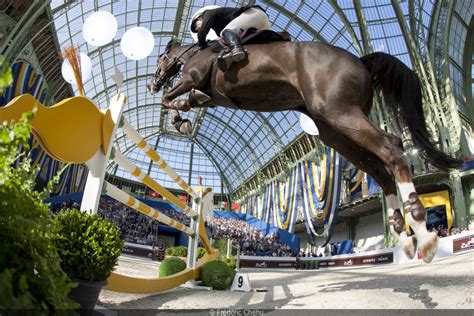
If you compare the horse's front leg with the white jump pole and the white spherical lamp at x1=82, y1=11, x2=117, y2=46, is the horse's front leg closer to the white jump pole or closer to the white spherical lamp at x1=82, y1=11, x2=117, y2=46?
the white jump pole

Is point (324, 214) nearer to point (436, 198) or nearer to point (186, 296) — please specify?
point (436, 198)

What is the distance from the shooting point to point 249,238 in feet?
104

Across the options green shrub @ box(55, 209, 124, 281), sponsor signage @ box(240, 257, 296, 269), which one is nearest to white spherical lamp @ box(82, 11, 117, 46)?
green shrub @ box(55, 209, 124, 281)

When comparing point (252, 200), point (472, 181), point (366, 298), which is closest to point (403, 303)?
point (366, 298)

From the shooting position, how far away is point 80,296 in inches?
92.7

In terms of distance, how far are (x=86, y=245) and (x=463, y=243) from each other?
50.3 ft

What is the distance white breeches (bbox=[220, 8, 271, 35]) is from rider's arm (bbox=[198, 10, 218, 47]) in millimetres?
182

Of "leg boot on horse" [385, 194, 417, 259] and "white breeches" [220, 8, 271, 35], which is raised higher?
"white breeches" [220, 8, 271, 35]

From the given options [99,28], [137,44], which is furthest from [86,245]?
[99,28]

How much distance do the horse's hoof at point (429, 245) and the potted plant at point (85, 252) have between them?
211 centimetres

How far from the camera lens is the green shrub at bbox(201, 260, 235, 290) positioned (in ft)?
20.1

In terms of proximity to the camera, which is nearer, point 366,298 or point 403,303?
point 403,303

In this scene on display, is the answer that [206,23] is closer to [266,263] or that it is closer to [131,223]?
[266,263]

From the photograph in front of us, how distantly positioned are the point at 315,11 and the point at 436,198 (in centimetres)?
1521
